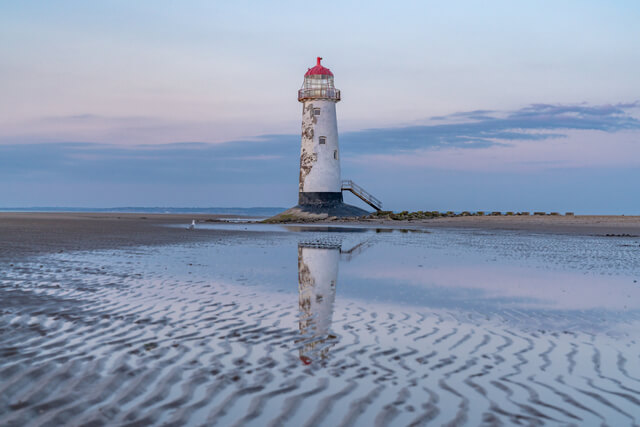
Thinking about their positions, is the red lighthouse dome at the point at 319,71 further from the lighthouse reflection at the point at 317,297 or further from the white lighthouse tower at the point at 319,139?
the lighthouse reflection at the point at 317,297

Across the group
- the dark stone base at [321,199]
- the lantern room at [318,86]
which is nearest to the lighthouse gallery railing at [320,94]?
the lantern room at [318,86]

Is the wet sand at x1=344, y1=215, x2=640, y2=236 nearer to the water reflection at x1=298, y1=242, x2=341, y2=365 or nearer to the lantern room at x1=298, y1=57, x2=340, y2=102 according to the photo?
the lantern room at x1=298, y1=57, x2=340, y2=102

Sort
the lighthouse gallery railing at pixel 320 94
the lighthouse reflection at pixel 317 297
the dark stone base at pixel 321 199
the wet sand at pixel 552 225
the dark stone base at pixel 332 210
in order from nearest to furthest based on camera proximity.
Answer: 1. the lighthouse reflection at pixel 317 297
2. the wet sand at pixel 552 225
3. the lighthouse gallery railing at pixel 320 94
4. the dark stone base at pixel 332 210
5. the dark stone base at pixel 321 199

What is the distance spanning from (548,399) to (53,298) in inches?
304

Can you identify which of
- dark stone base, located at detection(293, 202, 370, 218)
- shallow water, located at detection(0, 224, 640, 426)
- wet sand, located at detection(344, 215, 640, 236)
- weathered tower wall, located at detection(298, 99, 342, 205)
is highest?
weathered tower wall, located at detection(298, 99, 342, 205)

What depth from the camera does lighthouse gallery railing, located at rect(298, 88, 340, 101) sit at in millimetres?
46219

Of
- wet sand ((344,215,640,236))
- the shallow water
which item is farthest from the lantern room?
the shallow water

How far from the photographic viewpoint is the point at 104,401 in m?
4.49

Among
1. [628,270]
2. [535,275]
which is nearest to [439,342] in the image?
[535,275]

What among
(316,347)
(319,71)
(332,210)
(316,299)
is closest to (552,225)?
(332,210)

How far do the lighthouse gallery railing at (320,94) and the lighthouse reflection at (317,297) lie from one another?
93.6 ft

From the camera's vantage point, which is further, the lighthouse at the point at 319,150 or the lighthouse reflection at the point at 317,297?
the lighthouse at the point at 319,150

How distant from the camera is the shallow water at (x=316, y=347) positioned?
4.40 metres

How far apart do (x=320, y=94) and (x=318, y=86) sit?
100cm
